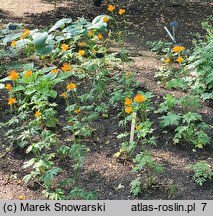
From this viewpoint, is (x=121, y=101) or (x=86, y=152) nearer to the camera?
(x=86, y=152)

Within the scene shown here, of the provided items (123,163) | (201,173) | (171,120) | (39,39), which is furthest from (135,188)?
(39,39)

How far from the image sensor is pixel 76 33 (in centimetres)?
505

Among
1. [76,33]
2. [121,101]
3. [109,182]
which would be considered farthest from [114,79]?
[109,182]

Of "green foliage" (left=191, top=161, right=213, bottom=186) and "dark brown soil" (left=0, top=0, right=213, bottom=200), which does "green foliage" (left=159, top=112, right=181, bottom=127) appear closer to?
"dark brown soil" (left=0, top=0, right=213, bottom=200)

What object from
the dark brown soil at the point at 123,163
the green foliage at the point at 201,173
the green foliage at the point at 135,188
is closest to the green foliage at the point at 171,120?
the dark brown soil at the point at 123,163

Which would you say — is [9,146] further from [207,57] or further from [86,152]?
[207,57]

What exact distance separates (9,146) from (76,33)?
6.16 feet

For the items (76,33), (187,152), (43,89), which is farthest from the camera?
(76,33)

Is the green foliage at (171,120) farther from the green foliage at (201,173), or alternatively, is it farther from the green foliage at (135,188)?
the green foliage at (135,188)

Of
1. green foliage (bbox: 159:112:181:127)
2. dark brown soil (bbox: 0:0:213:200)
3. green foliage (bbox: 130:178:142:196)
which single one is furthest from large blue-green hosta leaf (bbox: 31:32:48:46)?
green foliage (bbox: 130:178:142:196)

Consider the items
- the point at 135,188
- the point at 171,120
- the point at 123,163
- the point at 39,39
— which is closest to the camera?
the point at 135,188

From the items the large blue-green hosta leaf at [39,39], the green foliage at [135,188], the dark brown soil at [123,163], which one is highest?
the large blue-green hosta leaf at [39,39]

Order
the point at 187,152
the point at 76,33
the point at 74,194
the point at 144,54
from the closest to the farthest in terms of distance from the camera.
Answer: the point at 74,194
the point at 187,152
the point at 76,33
the point at 144,54

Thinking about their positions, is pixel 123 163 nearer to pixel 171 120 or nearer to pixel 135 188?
pixel 135 188
